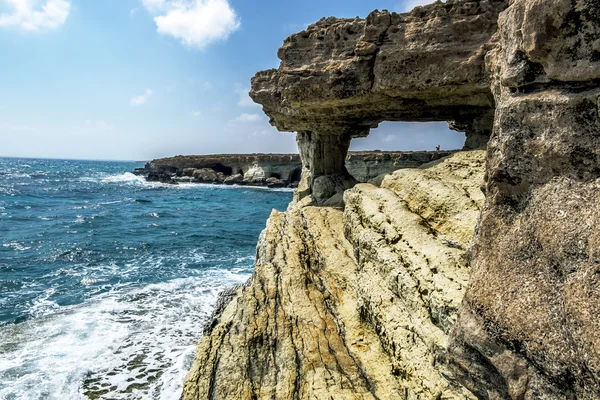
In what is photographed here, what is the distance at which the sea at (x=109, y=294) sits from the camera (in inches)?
353

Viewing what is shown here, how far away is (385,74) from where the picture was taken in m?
9.28

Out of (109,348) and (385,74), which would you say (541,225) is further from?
(109,348)

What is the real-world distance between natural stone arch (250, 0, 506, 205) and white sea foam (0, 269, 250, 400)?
6504 millimetres

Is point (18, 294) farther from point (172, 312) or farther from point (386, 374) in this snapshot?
point (386, 374)

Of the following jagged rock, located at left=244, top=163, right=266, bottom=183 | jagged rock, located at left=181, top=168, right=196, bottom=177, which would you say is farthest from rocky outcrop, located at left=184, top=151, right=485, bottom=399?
jagged rock, located at left=181, top=168, right=196, bottom=177

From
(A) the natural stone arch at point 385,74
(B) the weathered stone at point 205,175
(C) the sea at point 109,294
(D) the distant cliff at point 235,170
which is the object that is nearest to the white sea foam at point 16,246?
(C) the sea at point 109,294

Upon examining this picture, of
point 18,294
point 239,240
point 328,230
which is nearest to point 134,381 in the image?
point 328,230

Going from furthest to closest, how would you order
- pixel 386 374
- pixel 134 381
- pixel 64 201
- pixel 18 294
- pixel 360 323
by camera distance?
pixel 64 201 < pixel 18 294 < pixel 134 381 < pixel 360 323 < pixel 386 374

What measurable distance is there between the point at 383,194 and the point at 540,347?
529 cm

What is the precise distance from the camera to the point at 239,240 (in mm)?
24797

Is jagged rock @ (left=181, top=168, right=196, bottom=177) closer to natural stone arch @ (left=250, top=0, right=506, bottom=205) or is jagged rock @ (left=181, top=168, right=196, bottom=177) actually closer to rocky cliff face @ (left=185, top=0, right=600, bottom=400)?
natural stone arch @ (left=250, top=0, right=506, bottom=205)

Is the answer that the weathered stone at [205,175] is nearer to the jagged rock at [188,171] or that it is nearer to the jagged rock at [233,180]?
the jagged rock at [188,171]

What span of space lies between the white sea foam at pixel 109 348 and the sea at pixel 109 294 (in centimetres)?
3

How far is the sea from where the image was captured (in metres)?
8.98
